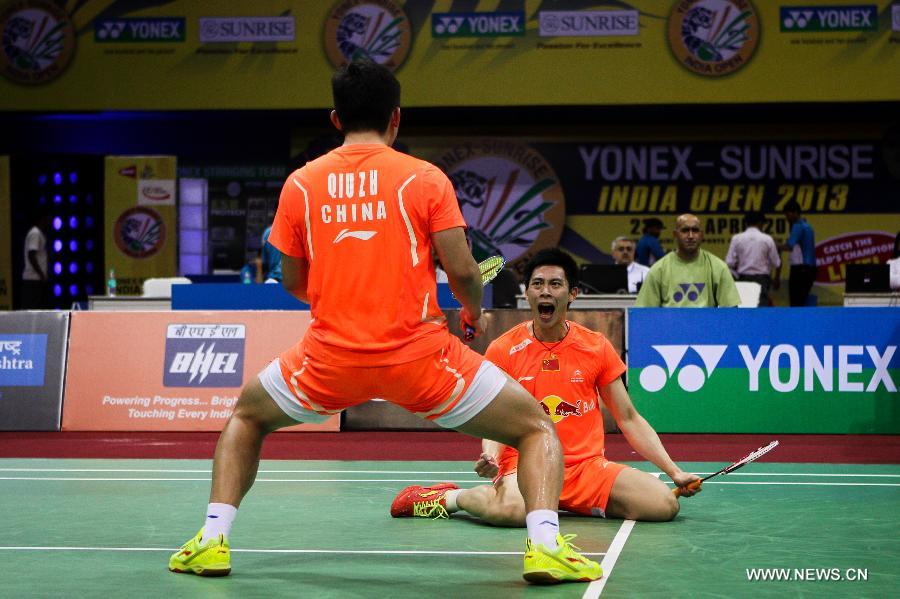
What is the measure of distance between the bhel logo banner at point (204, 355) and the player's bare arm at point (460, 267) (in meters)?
6.09

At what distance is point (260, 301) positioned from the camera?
1134 cm

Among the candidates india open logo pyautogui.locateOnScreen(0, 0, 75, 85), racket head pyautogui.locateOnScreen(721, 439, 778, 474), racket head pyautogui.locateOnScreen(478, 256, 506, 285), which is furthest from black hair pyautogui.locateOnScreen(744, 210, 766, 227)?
racket head pyautogui.locateOnScreen(478, 256, 506, 285)

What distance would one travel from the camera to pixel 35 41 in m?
19.8

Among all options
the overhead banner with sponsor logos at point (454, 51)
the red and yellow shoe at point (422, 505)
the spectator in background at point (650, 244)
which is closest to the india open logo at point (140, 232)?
the overhead banner with sponsor logos at point (454, 51)

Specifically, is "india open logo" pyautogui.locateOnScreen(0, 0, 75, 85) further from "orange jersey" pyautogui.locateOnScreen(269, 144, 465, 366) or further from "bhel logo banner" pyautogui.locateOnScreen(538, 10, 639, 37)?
"orange jersey" pyautogui.locateOnScreen(269, 144, 465, 366)

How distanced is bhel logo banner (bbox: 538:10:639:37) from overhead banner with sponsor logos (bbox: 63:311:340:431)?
1065cm

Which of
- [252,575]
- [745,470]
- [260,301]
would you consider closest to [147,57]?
[260,301]

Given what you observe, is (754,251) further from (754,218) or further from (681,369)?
(681,369)

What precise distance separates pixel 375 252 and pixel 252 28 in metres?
16.4

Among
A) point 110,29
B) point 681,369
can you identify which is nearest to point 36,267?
point 110,29

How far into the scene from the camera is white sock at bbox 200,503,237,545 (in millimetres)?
4074

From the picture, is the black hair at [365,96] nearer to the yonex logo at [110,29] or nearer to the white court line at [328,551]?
the white court line at [328,551]

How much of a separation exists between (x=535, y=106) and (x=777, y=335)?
33.8 feet

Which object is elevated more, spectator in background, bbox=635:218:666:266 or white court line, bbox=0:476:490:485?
spectator in background, bbox=635:218:666:266
